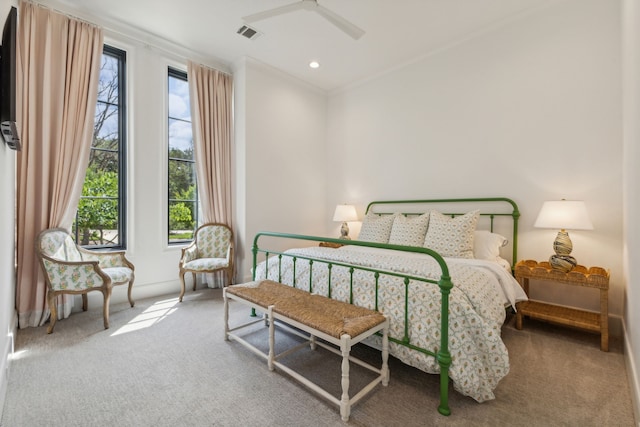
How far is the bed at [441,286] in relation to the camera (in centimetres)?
160

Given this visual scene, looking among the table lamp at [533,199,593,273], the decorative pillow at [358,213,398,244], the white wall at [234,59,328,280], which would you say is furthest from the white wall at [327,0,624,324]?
the white wall at [234,59,328,280]

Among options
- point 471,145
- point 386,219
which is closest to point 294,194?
point 386,219

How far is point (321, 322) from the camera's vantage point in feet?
5.55

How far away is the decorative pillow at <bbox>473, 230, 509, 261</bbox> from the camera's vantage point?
289 centimetres

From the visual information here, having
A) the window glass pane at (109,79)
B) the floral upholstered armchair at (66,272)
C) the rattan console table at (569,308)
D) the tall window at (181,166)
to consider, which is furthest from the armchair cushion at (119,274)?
the rattan console table at (569,308)

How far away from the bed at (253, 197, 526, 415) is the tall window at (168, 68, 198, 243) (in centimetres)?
165

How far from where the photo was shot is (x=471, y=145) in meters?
3.42

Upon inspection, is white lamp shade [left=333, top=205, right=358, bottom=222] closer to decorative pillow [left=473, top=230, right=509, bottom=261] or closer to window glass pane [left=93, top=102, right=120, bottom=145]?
decorative pillow [left=473, top=230, right=509, bottom=261]

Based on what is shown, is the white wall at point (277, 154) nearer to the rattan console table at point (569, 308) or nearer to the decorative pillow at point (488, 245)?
the decorative pillow at point (488, 245)

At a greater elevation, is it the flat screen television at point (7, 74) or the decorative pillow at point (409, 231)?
the flat screen television at point (7, 74)

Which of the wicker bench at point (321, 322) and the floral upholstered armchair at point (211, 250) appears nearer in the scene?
the wicker bench at point (321, 322)

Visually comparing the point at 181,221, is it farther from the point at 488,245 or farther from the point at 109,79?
the point at 488,245

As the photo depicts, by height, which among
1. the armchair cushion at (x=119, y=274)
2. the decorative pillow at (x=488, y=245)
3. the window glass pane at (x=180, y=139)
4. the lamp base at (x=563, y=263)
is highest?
the window glass pane at (x=180, y=139)

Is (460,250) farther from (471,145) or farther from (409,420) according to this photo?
(409,420)
